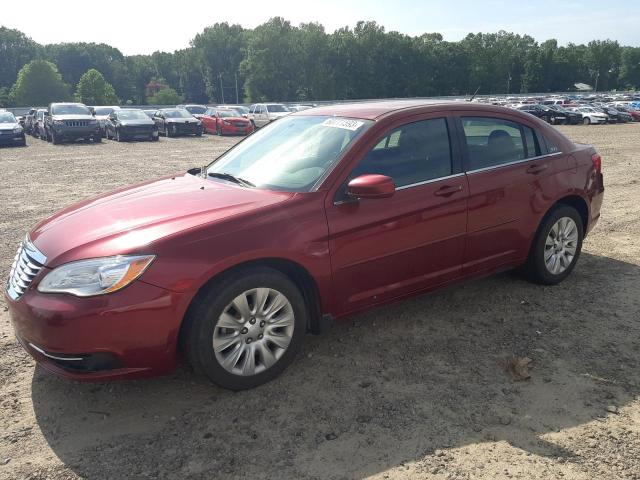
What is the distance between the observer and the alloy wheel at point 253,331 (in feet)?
10.7

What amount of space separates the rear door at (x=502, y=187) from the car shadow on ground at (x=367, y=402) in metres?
0.56

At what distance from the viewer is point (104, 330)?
9.63 ft

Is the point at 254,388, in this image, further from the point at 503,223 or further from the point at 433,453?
the point at 503,223

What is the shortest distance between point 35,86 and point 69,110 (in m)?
62.7

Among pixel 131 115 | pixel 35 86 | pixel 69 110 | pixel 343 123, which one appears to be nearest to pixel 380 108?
pixel 343 123

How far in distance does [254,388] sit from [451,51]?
12136 centimetres

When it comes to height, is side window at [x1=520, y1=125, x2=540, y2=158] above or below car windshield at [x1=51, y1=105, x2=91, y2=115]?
below

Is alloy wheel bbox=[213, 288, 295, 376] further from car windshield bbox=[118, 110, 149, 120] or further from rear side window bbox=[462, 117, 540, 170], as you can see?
car windshield bbox=[118, 110, 149, 120]

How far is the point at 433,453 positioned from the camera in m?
2.83

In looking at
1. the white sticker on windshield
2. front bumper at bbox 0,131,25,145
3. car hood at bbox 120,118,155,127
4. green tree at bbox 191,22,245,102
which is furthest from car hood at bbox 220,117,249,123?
green tree at bbox 191,22,245,102

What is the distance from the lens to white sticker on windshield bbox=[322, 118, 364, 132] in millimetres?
3975

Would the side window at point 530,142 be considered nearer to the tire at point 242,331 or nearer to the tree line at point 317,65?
the tire at point 242,331

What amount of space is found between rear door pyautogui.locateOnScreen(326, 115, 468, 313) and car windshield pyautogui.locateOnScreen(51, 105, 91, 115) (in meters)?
23.6

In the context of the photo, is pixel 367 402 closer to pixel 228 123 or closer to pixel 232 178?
pixel 232 178
